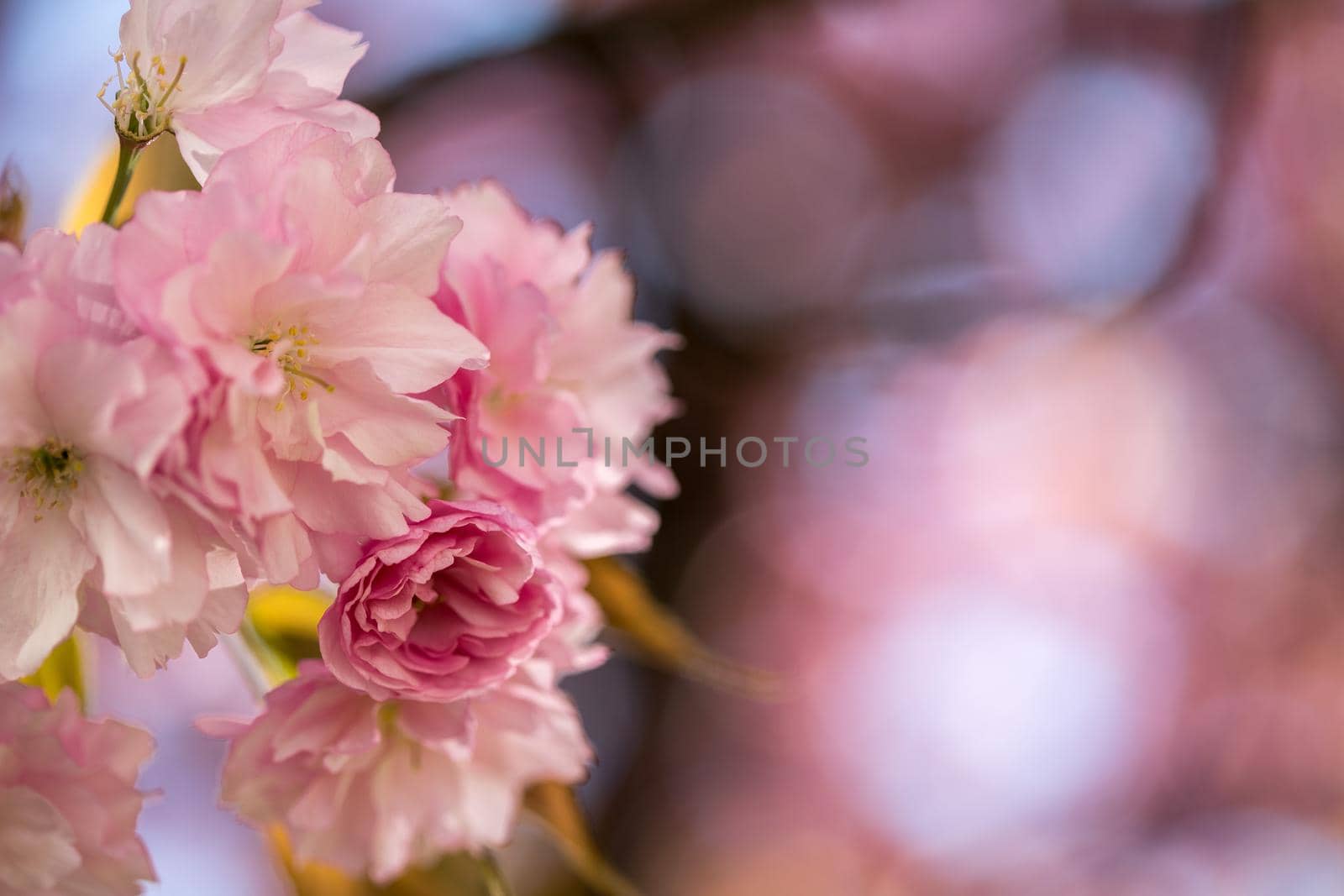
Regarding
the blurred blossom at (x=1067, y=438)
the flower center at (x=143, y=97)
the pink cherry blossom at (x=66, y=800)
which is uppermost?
the flower center at (x=143, y=97)

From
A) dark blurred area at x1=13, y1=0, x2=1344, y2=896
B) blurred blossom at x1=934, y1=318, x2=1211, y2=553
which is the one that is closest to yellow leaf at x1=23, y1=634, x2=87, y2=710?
dark blurred area at x1=13, y1=0, x2=1344, y2=896

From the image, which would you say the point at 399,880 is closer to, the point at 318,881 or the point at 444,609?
the point at 318,881

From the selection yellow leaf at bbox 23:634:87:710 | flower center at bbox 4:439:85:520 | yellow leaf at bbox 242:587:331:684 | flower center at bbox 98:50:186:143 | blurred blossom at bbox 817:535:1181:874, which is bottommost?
blurred blossom at bbox 817:535:1181:874

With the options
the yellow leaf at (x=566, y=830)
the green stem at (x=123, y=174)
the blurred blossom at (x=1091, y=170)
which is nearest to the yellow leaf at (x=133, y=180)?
the green stem at (x=123, y=174)

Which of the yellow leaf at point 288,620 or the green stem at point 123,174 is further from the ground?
the green stem at point 123,174

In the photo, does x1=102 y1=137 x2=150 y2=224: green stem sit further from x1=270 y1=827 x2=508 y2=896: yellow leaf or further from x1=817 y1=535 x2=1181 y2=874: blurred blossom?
x1=817 y1=535 x2=1181 y2=874: blurred blossom

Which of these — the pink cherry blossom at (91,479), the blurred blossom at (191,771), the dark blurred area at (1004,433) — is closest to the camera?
the pink cherry blossom at (91,479)

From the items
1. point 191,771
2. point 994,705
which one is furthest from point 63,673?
point 994,705

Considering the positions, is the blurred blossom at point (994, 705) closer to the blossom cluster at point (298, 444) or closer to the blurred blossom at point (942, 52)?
the blurred blossom at point (942, 52)

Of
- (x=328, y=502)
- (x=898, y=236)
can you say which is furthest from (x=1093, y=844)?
(x=328, y=502)
